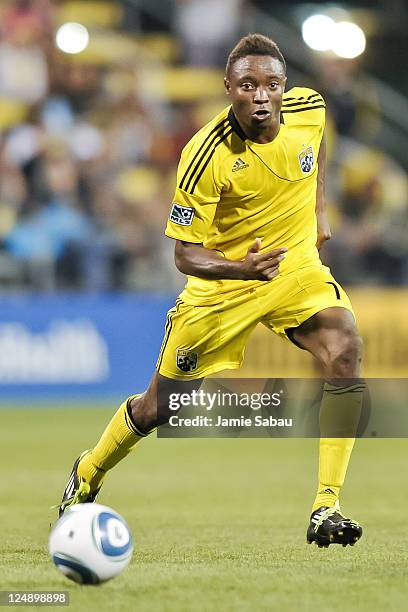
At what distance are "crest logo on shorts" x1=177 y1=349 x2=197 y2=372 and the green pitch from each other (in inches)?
35.1

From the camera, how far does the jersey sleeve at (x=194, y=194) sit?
5977 millimetres

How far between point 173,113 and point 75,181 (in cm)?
261

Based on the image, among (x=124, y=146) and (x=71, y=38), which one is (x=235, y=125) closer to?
(x=124, y=146)

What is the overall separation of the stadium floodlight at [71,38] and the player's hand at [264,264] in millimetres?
10892

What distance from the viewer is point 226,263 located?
5922 mm

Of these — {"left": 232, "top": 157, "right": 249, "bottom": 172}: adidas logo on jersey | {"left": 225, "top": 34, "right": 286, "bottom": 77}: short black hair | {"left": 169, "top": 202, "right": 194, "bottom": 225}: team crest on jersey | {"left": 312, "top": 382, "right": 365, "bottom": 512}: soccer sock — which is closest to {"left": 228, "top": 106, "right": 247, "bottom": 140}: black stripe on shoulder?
{"left": 232, "top": 157, "right": 249, "bottom": 172}: adidas logo on jersey

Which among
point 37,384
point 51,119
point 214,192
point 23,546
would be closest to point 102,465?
point 23,546

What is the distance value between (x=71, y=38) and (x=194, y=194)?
35.6 ft

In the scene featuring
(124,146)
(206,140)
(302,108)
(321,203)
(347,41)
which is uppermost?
(347,41)

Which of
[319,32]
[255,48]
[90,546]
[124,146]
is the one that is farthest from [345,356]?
[319,32]

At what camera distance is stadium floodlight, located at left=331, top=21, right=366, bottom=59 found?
1633cm

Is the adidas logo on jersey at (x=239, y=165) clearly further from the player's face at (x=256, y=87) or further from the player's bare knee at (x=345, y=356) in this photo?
the player's bare knee at (x=345, y=356)

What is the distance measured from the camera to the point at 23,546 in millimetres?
6125

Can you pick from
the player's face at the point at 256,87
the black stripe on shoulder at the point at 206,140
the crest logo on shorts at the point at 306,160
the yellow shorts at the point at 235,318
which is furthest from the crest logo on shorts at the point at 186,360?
the player's face at the point at 256,87
